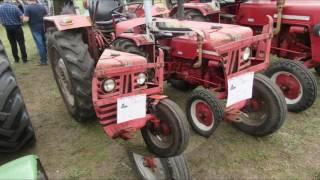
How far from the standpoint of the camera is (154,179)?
275 cm

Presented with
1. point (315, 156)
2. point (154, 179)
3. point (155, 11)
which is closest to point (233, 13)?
point (155, 11)

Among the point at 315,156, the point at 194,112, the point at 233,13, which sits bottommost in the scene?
the point at 315,156

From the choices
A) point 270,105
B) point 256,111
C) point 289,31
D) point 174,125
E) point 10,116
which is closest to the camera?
point 174,125

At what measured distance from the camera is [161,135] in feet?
9.32

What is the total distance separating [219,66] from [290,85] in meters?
1.19

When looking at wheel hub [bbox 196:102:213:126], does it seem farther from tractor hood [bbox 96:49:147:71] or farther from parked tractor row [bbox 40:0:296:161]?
tractor hood [bbox 96:49:147:71]

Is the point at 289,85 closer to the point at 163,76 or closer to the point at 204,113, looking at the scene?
the point at 204,113

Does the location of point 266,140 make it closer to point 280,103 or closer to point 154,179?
point 280,103

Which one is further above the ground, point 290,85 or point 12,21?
point 12,21

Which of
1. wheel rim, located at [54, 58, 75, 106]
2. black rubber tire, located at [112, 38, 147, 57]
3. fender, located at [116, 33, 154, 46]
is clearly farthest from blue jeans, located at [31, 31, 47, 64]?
fender, located at [116, 33, 154, 46]

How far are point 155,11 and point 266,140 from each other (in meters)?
2.08

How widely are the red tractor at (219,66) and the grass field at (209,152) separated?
0.66 ft

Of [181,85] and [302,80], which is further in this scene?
[181,85]

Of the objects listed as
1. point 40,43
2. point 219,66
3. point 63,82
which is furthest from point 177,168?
point 40,43
